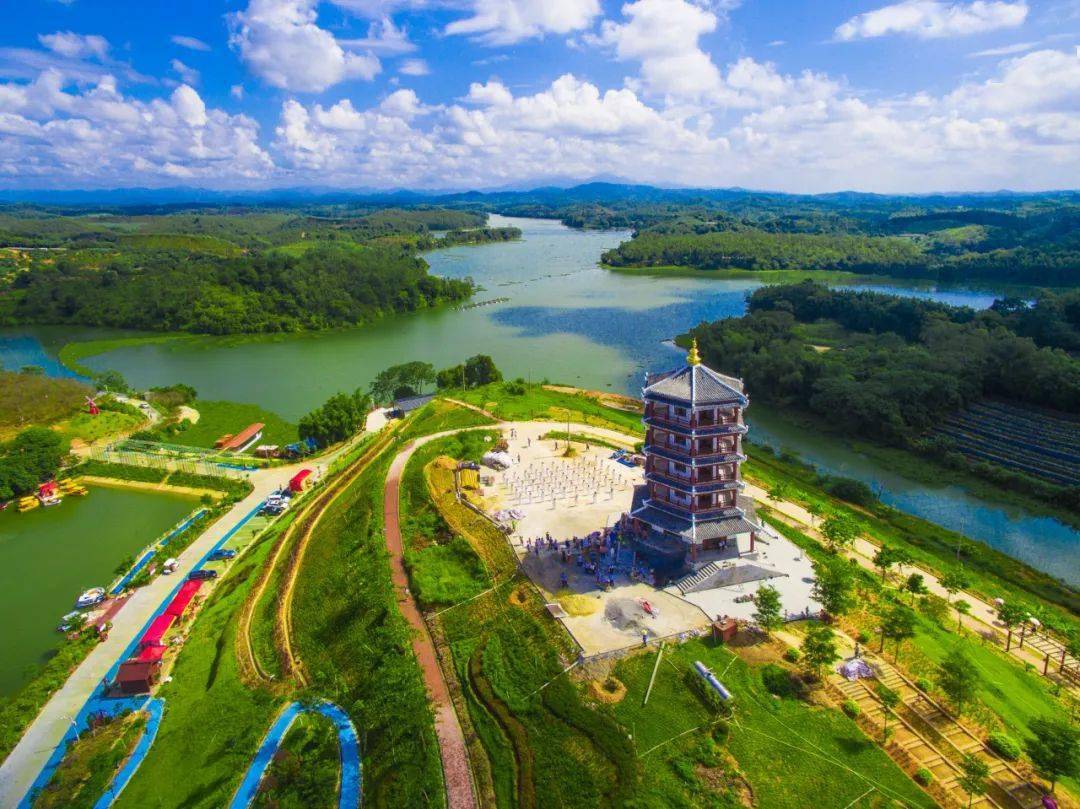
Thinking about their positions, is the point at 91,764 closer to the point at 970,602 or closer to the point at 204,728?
the point at 204,728

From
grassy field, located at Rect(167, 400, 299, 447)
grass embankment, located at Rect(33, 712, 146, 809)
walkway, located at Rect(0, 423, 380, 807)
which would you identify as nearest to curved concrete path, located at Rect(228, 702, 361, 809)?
grass embankment, located at Rect(33, 712, 146, 809)

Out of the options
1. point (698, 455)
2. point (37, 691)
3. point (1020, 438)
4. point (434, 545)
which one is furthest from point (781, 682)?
point (1020, 438)

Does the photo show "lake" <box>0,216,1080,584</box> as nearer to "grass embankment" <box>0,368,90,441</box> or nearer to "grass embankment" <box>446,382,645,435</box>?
"grass embankment" <box>446,382,645,435</box>

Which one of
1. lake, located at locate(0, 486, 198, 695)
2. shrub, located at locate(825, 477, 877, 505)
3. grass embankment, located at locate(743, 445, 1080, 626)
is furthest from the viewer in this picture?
shrub, located at locate(825, 477, 877, 505)

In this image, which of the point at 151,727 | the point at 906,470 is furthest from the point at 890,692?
the point at 906,470

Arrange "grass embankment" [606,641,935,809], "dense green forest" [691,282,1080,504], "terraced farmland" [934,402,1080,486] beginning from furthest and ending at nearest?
"dense green forest" [691,282,1080,504], "terraced farmland" [934,402,1080,486], "grass embankment" [606,641,935,809]

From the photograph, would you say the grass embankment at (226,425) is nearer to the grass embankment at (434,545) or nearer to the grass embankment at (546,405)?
the grass embankment at (546,405)
